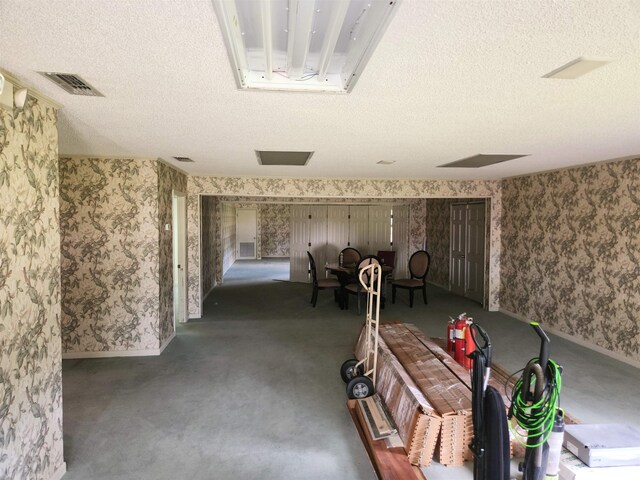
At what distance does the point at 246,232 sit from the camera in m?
13.0

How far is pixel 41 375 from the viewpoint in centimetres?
201

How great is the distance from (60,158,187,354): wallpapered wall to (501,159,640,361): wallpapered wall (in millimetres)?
4851

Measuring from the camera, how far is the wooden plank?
6.95 ft

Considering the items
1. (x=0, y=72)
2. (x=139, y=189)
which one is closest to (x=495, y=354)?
(x=139, y=189)

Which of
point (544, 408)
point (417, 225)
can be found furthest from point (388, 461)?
point (417, 225)

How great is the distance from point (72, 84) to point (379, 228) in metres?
7.49

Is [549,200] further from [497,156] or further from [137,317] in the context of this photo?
[137,317]

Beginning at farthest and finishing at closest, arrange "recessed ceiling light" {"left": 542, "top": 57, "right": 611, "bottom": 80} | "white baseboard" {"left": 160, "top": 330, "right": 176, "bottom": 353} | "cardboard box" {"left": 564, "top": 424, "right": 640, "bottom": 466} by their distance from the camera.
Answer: "white baseboard" {"left": 160, "top": 330, "right": 176, "bottom": 353}
"cardboard box" {"left": 564, "top": 424, "right": 640, "bottom": 466}
"recessed ceiling light" {"left": 542, "top": 57, "right": 611, "bottom": 80}

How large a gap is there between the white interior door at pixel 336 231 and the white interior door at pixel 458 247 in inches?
94.1

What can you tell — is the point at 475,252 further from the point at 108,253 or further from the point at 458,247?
the point at 108,253

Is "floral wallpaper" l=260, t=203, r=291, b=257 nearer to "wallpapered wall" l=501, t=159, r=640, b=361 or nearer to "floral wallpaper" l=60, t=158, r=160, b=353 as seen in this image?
"wallpapered wall" l=501, t=159, r=640, b=361

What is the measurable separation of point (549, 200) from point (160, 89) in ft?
16.1

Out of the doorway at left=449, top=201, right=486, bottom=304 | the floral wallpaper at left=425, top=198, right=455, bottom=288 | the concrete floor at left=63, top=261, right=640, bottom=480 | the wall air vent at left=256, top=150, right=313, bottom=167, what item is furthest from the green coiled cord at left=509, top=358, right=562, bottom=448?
the floral wallpaper at left=425, top=198, right=455, bottom=288

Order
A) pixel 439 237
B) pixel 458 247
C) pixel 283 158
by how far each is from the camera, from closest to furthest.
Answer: pixel 283 158 < pixel 458 247 < pixel 439 237
